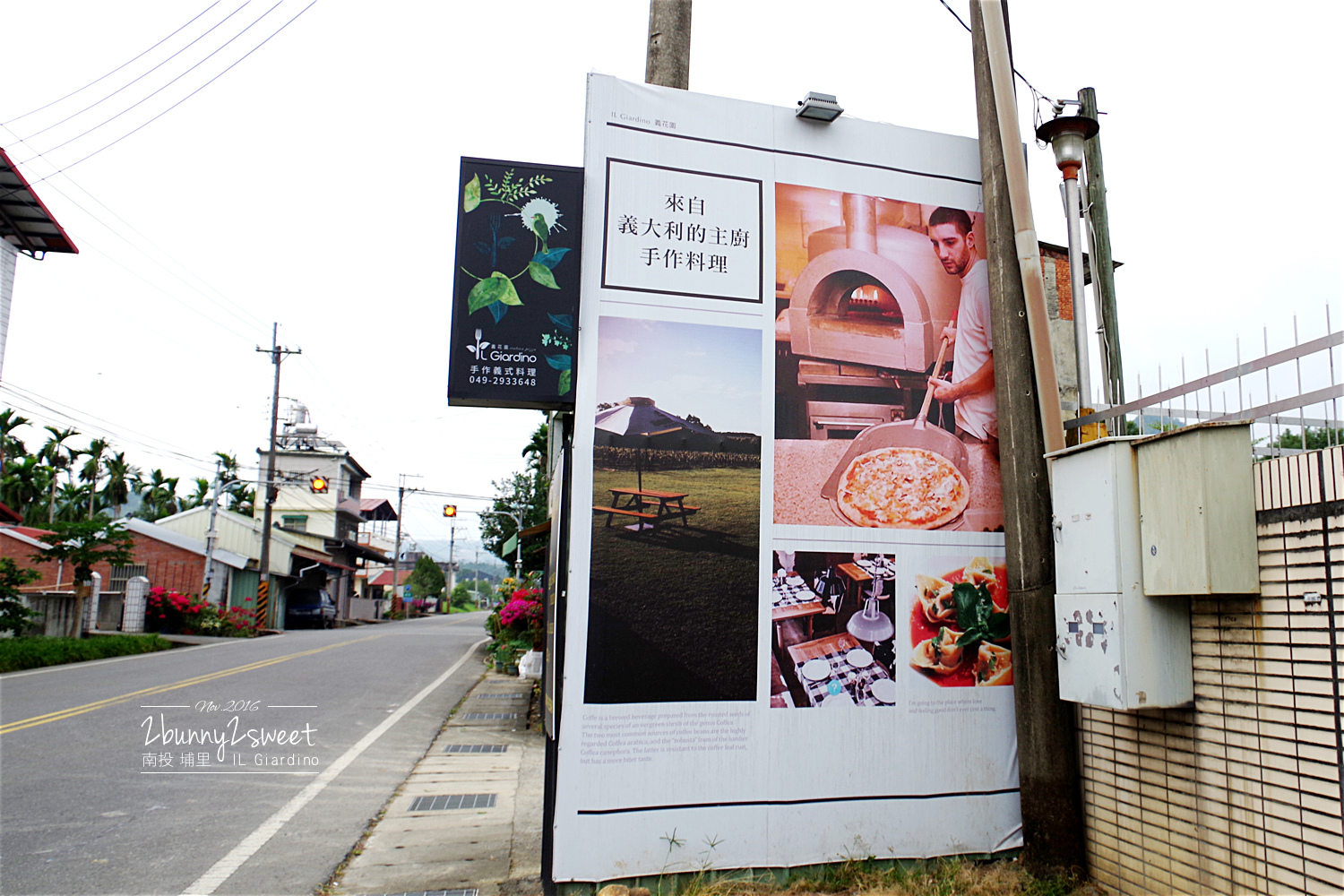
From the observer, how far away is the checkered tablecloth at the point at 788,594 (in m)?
4.96

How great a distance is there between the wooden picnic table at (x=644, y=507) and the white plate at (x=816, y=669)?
107 cm

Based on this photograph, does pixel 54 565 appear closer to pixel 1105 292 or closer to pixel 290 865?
pixel 290 865

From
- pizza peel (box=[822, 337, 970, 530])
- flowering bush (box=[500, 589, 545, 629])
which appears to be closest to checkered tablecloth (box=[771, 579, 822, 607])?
pizza peel (box=[822, 337, 970, 530])

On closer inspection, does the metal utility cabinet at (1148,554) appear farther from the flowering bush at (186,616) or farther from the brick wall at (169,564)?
the brick wall at (169,564)

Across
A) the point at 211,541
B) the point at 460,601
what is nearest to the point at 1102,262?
the point at 211,541

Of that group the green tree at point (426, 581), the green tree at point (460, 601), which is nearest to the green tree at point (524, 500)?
the green tree at point (426, 581)

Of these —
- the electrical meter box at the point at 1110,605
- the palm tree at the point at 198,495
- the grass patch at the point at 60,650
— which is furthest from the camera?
the palm tree at the point at 198,495

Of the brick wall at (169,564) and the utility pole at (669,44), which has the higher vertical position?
the utility pole at (669,44)

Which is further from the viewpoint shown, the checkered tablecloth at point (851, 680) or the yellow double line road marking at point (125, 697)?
the yellow double line road marking at point (125, 697)

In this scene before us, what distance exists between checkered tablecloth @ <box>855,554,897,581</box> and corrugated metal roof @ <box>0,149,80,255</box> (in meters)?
21.9

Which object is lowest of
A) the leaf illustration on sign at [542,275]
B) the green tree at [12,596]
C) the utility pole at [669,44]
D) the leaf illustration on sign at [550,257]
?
the green tree at [12,596]

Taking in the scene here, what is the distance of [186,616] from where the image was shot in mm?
29344

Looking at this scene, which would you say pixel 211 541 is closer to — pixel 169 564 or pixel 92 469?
pixel 169 564

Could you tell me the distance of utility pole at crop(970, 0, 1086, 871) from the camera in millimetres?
4914
